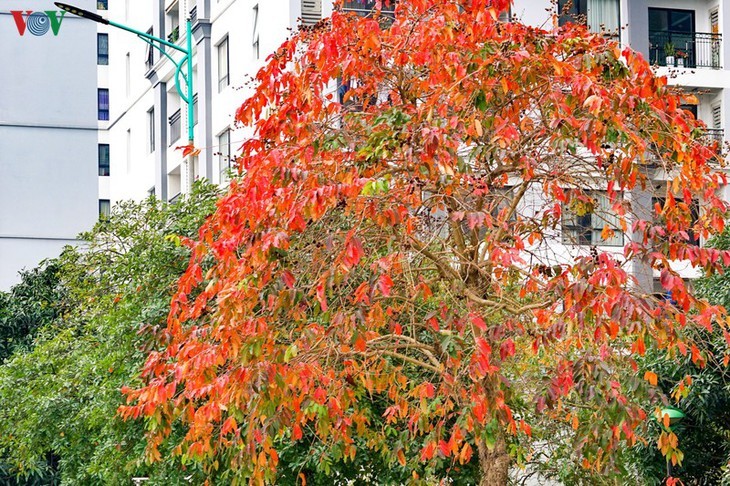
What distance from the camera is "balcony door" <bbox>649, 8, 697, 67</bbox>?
33.7 m

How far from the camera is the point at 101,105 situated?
62969 millimetres

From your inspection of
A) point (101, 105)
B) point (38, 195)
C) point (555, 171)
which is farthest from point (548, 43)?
point (101, 105)

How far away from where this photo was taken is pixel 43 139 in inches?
1700

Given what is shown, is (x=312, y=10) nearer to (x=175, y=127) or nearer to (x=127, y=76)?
(x=175, y=127)

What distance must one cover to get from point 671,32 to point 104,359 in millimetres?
19756

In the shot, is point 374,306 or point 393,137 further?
point 374,306

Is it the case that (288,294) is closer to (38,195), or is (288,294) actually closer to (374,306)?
(374,306)

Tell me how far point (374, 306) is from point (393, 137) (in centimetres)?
199

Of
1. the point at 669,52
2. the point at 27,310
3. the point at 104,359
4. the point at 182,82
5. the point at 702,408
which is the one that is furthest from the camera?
the point at 182,82

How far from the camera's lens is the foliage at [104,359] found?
60.3ft

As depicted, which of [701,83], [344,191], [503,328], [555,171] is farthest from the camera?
[701,83]

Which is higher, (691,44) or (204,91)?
(691,44)

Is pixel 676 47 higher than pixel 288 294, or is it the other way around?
pixel 676 47

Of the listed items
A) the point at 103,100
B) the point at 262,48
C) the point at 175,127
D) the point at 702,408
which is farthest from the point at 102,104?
the point at 702,408
